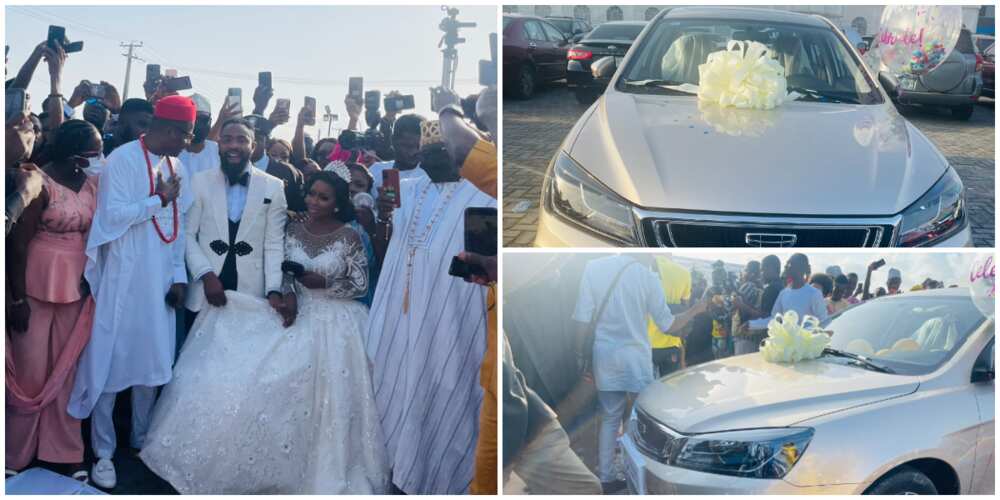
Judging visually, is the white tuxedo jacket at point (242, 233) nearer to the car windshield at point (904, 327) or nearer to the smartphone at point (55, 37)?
the smartphone at point (55, 37)

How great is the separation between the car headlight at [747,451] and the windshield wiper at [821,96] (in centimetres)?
147

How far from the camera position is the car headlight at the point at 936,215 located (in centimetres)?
346

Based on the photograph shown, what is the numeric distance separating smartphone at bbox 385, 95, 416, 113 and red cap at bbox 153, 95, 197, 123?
84 cm

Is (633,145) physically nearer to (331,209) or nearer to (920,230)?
(920,230)

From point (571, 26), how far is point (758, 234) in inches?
61.2

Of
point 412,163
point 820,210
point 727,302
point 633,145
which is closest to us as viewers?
point 820,210

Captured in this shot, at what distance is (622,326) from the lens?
387cm

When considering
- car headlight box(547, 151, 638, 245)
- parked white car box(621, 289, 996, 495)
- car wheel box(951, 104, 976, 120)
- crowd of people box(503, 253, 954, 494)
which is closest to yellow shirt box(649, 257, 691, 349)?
crowd of people box(503, 253, 954, 494)

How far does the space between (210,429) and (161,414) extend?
0.82 feet

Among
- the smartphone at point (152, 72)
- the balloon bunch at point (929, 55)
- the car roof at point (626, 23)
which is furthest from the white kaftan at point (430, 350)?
the balloon bunch at point (929, 55)

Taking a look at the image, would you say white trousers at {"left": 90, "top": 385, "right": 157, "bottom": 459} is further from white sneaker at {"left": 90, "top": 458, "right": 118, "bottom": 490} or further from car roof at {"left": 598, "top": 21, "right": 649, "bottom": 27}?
car roof at {"left": 598, "top": 21, "right": 649, "bottom": 27}

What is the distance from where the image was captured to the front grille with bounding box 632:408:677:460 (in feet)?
12.1

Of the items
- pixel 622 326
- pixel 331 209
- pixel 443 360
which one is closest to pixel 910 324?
pixel 622 326

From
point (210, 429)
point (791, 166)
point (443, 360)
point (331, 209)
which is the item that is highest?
point (791, 166)
